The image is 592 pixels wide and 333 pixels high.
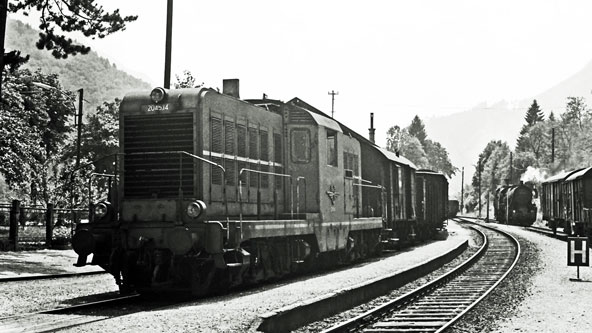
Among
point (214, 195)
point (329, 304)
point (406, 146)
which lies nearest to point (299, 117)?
point (214, 195)

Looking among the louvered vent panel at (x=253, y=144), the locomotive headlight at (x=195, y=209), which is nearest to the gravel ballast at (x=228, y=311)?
the locomotive headlight at (x=195, y=209)

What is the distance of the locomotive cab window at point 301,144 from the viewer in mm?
16484

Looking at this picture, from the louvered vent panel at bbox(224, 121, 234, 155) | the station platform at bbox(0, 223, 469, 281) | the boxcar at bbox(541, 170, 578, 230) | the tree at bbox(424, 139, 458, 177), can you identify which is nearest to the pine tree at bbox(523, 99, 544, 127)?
the tree at bbox(424, 139, 458, 177)

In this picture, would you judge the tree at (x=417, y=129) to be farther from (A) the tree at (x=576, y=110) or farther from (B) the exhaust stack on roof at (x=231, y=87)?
(B) the exhaust stack on roof at (x=231, y=87)

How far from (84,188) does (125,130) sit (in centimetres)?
2473

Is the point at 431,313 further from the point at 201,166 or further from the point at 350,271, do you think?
the point at 350,271

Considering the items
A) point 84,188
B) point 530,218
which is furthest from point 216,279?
point 530,218

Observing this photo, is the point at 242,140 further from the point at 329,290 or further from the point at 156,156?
the point at 329,290

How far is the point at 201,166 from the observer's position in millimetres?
12820

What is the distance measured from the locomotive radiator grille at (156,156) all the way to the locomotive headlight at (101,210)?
41cm

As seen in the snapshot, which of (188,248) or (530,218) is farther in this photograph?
(530,218)

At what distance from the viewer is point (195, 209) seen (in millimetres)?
12180

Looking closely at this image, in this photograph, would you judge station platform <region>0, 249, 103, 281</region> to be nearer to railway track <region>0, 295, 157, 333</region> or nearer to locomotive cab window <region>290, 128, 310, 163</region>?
railway track <region>0, 295, 157, 333</region>

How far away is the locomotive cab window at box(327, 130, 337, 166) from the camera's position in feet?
57.4
